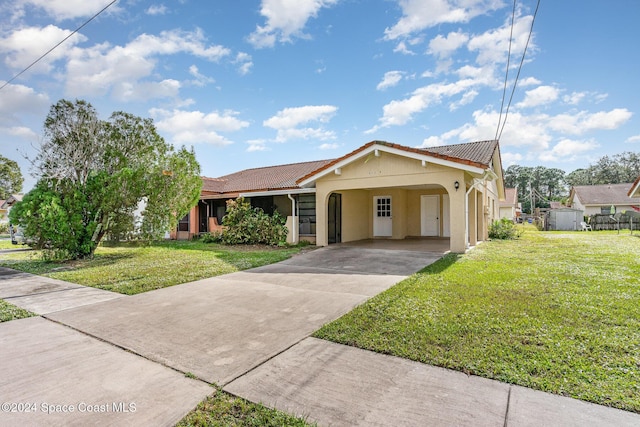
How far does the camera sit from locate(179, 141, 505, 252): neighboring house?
10.9 m

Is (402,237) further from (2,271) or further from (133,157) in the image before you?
(2,271)

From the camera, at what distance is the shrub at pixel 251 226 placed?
14.3 metres

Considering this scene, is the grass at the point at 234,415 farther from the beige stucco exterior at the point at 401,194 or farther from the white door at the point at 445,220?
the white door at the point at 445,220

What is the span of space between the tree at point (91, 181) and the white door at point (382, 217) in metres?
9.44

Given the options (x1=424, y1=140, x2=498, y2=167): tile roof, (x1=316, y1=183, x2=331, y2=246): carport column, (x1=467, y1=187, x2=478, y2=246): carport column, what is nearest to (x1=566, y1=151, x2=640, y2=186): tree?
(x1=424, y1=140, x2=498, y2=167): tile roof

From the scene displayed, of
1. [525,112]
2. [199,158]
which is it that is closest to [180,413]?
[199,158]

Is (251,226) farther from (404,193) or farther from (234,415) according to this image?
(234,415)

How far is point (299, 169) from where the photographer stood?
1889 centimetres

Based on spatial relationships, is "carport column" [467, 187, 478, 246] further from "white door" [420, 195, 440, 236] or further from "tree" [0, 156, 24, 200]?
"tree" [0, 156, 24, 200]

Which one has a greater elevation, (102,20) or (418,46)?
(418,46)

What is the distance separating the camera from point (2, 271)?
9227 millimetres

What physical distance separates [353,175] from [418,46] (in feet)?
16.9

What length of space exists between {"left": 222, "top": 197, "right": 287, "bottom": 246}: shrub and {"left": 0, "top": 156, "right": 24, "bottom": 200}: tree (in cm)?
5105

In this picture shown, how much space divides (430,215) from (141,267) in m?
13.2
